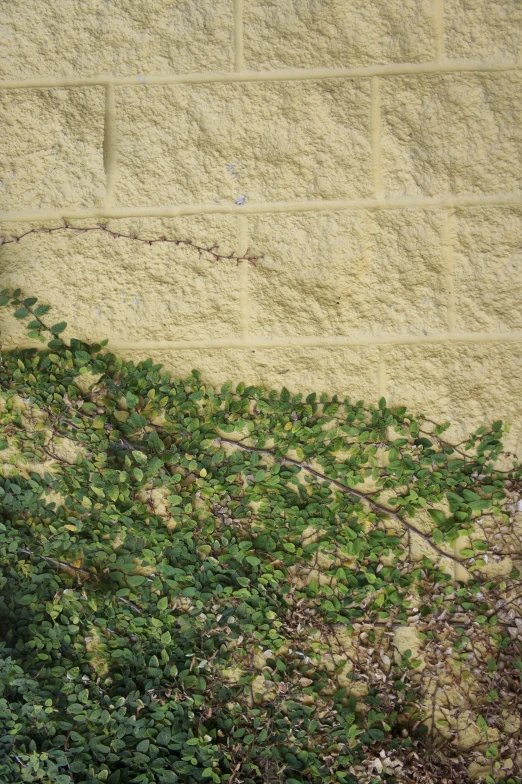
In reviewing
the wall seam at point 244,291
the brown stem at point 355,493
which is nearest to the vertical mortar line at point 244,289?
the wall seam at point 244,291

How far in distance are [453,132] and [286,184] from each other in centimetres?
52

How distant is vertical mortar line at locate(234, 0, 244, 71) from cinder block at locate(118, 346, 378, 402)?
0.88 metres

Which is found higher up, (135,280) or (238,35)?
(238,35)

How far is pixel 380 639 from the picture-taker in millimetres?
2078

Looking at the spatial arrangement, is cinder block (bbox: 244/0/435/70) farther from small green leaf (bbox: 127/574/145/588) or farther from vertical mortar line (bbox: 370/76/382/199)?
small green leaf (bbox: 127/574/145/588)

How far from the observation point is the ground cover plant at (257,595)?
80.4 inches

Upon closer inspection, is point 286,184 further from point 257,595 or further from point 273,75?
point 257,595

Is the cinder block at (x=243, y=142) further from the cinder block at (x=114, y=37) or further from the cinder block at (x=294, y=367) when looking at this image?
the cinder block at (x=294, y=367)

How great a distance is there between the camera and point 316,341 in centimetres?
211

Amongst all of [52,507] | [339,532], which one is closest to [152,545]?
[52,507]

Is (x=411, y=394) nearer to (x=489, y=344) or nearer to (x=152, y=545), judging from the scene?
(x=489, y=344)

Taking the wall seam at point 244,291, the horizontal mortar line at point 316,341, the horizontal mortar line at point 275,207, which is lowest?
the horizontal mortar line at point 316,341

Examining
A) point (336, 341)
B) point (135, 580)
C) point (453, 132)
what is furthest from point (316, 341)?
point (135, 580)

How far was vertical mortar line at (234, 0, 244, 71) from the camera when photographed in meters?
2.12
